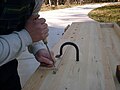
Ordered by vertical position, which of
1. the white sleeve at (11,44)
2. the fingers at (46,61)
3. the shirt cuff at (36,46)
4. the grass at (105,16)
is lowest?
the grass at (105,16)

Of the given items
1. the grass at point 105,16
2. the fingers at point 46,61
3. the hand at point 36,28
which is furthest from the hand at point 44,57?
the grass at point 105,16

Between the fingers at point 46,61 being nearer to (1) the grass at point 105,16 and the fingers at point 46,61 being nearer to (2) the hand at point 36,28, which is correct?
(2) the hand at point 36,28

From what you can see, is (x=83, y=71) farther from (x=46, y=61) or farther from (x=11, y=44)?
(x=11, y=44)

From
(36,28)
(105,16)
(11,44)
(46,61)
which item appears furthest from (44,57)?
(105,16)

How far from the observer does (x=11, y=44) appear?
100 cm

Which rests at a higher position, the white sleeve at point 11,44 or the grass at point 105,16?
the white sleeve at point 11,44

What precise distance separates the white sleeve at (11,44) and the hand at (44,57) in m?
0.37

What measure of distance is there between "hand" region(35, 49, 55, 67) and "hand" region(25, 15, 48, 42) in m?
0.29

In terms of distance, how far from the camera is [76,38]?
2695mm

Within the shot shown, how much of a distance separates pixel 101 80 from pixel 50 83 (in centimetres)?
24

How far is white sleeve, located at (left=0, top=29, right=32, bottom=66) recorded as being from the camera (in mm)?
986

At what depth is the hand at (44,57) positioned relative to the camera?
143cm

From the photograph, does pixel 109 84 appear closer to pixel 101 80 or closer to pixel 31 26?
pixel 101 80

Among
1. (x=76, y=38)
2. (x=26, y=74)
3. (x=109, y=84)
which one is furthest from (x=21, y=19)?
(x=26, y=74)
